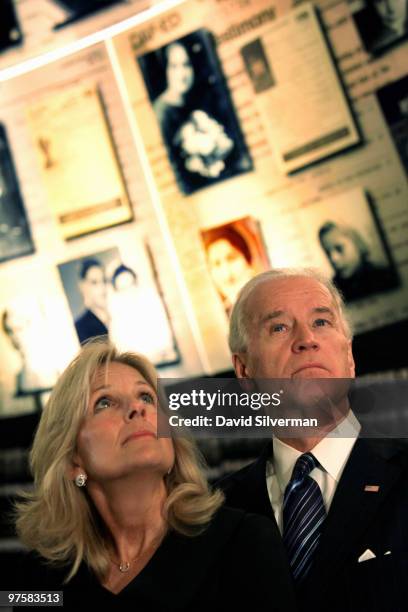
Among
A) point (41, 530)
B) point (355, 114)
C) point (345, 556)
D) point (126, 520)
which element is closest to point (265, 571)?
point (345, 556)

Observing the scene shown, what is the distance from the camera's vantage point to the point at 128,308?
2455 mm

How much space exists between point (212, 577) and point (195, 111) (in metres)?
1.58

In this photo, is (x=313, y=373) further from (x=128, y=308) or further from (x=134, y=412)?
(x=128, y=308)

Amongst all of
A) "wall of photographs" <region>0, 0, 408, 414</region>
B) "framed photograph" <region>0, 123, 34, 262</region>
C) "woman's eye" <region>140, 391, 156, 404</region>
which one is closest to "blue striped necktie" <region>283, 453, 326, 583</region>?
"woman's eye" <region>140, 391, 156, 404</region>

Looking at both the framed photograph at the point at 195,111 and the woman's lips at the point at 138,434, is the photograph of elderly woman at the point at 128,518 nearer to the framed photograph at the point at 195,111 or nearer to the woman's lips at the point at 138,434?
the woman's lips at the point at 138,434

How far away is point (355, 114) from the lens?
A: 2.16 meters

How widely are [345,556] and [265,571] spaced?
150 millimetres

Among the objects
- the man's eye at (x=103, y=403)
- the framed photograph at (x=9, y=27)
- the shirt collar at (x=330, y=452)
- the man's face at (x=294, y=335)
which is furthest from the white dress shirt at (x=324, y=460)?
the framed photograph at (x=9, y=27)

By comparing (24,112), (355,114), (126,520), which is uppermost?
(24,112)

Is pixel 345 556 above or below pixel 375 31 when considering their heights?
below

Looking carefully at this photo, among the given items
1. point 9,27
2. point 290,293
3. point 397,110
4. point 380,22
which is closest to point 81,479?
point 290,293

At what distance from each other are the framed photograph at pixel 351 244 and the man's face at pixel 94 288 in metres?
0.78

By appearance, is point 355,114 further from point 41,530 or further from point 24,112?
point 41,530

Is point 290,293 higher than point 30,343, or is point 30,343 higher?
point 30,343
